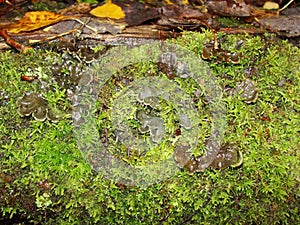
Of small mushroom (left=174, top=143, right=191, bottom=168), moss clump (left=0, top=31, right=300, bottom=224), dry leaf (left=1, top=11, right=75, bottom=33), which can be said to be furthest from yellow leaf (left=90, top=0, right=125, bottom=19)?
small mushroom (left=174, top=143, right=191, bottom=168)

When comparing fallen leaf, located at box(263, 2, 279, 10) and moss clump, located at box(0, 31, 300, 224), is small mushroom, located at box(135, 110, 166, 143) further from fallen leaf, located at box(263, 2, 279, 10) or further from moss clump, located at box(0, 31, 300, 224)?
fallen leaf, located at box(263, 2, 279, 10)

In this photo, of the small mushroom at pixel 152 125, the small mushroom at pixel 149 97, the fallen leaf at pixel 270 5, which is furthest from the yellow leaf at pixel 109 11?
the fallen leaf at pixel 270 5

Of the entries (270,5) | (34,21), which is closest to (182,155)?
(34,21)

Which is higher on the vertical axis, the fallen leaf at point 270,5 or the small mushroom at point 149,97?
the fallen leaf at point 270,5

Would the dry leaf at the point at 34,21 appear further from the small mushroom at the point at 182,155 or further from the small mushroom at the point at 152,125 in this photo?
the small mushroom at the point at 182,155

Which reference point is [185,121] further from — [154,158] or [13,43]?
[13,43]

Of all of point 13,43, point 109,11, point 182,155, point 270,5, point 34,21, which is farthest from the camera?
point 270,5

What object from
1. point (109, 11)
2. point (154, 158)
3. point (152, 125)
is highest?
point (109, 11)
